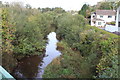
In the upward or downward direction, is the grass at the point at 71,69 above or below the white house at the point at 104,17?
below

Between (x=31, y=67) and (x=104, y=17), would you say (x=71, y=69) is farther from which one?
(x=104, y=17)

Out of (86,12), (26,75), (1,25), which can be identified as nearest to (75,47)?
(26,75)

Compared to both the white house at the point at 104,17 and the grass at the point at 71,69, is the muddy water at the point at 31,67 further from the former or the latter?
the white house at the point at 104,17

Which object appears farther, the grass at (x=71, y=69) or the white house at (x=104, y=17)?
the white house at (x=104, y=17)

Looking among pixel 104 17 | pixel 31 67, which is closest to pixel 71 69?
pixel 31 67

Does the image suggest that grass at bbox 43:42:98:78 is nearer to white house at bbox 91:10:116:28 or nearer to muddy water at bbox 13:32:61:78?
muddy water at bbox 13:32:61:78

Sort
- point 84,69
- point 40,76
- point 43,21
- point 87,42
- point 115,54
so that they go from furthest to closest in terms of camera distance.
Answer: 1. point 43,21
2. point 87,42
3. point 40,76
4. point 84,69
5. point 115,54

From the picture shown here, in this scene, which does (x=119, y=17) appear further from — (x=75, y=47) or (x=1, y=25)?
(x=1, y=25)

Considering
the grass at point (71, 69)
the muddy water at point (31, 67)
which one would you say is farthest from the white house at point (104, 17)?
the grass at point (71, 69)

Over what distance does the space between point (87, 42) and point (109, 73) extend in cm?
548

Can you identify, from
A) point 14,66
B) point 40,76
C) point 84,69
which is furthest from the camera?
point 14,66

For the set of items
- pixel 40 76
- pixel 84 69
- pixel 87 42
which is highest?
pixel 87 42

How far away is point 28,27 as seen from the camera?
10.4m

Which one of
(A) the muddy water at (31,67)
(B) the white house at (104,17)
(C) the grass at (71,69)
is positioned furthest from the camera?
(B) the white house at (104,17)
